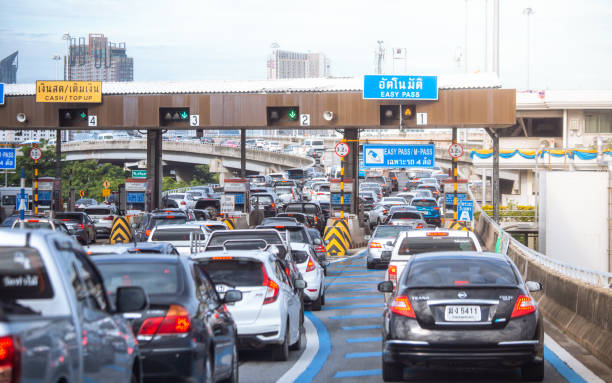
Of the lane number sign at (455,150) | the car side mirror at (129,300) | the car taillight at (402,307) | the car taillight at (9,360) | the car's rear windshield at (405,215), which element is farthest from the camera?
the lane number sign at (455,150)

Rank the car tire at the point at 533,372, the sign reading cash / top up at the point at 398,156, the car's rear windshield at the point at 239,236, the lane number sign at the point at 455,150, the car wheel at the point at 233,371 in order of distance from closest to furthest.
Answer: the car wheel at the point at 233,371 < the car tire at the point at 533,372 < the car's rear windshield at the point at 239,236 < the lane number sign at the point at 455,150 < the sign reading cash / top up at the point at 398,156

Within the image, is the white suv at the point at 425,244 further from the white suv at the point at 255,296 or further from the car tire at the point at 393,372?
the car tire at the point at 393,372

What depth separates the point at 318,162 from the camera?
144 m

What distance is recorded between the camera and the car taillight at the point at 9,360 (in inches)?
185

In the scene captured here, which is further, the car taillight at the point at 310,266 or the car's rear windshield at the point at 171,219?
the car's rear windshield at the point at 171,219

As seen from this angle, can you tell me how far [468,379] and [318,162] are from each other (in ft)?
436

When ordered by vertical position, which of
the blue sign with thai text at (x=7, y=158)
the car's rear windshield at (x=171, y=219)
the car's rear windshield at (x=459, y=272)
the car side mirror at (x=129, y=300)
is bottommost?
the car's rear windshield at (x=171, y=219)

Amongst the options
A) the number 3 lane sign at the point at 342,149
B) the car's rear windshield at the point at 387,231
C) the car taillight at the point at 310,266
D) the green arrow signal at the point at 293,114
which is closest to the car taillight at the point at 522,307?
the car taillight at the point at 310,266

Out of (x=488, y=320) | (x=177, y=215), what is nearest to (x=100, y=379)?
(x=488, y=320)

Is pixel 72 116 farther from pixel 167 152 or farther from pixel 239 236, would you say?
pixel 167 152

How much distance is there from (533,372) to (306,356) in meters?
3.70

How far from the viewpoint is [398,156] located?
46344mm

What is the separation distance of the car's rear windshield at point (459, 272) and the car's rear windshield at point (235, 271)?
2.31 m

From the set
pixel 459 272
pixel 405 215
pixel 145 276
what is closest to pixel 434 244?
pixel 459 272
